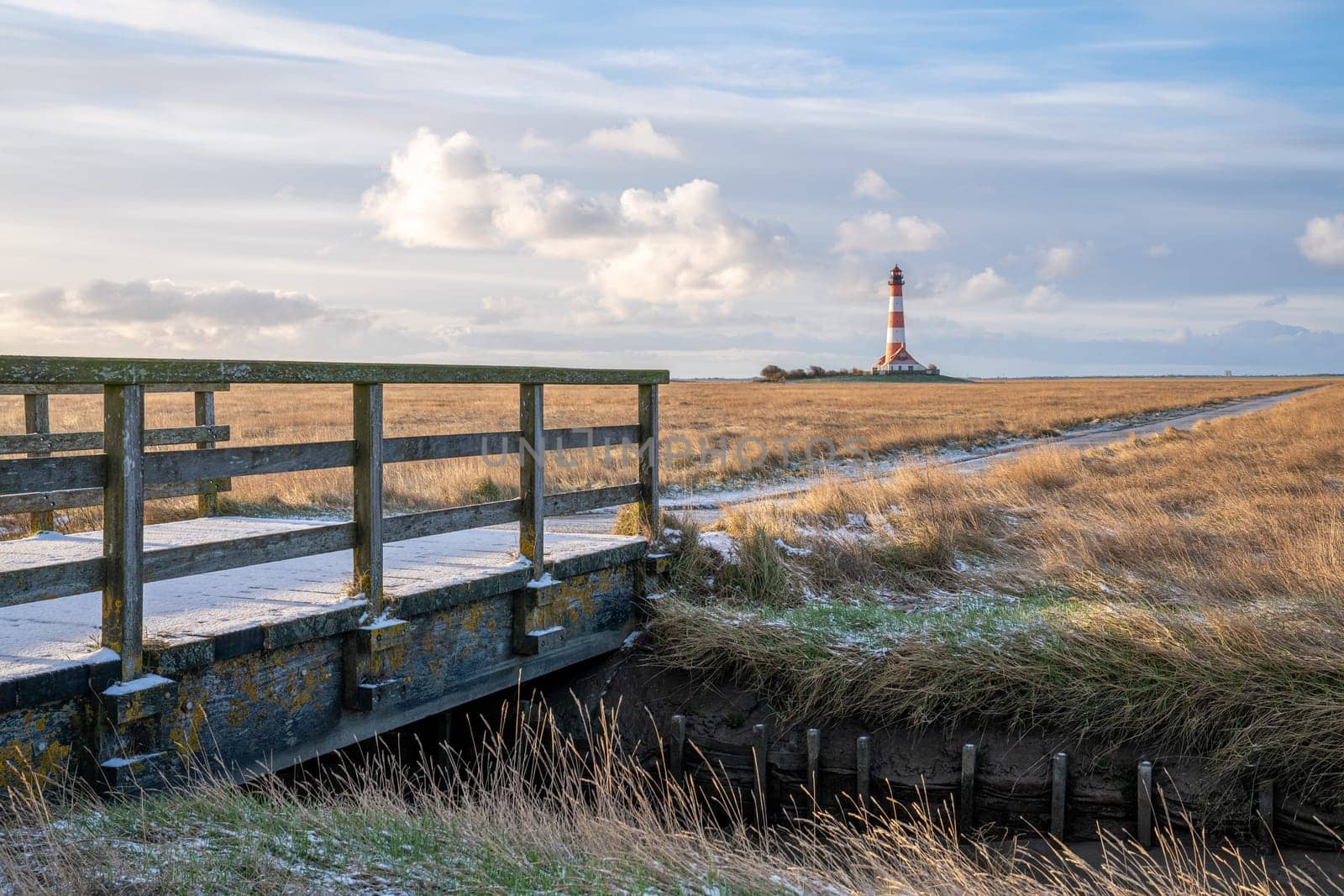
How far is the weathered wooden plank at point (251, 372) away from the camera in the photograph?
506cm


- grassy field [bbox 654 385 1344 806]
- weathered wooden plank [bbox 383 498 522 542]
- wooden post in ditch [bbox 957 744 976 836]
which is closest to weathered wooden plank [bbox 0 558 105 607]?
weathered wooden plank [bbox 383 498 522 542]

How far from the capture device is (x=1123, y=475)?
60.7ft

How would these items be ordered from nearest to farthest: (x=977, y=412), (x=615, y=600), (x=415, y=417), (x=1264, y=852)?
1. (x=1264, y=852)
2. (x=615, y=600)
3. (x=415, y=417)
4. (x=977, y=412)

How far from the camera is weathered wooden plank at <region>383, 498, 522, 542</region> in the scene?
6996 mm

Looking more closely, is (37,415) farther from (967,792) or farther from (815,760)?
(967,792)

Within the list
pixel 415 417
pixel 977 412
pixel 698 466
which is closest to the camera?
pixel 698 466

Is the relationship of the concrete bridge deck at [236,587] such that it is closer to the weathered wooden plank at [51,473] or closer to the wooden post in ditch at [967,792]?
the weathered wooden plank at [51,473]

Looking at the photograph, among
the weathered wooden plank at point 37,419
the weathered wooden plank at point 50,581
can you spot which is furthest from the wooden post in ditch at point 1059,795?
the weathered wooden plank at point 37,419

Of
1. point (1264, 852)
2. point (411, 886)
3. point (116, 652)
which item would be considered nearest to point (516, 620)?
point (116, 652)

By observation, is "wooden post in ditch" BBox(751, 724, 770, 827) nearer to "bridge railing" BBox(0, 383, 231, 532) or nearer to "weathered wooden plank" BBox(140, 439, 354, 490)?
"weathered wooden plank" BBox(140, 439, 354, 490)

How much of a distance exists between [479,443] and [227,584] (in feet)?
6.35

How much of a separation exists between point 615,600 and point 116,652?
4621 mm

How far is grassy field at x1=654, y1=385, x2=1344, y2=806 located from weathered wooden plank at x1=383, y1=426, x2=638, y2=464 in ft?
5.27

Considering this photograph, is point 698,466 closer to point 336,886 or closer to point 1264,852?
point 1264,852
